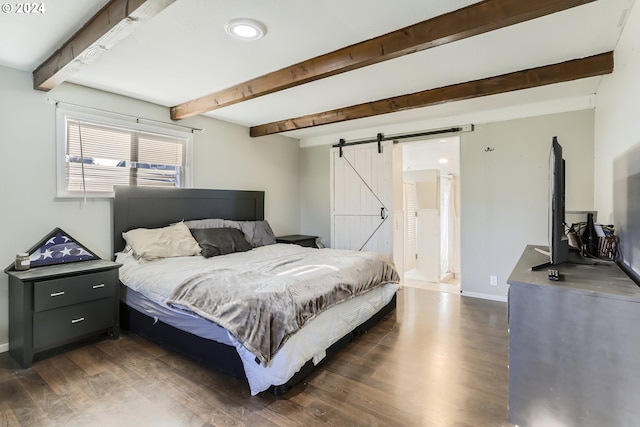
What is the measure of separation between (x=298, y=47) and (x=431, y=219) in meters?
4.15

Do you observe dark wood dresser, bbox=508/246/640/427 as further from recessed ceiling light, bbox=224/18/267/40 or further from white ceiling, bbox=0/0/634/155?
recessed ceiling light, bbox=224/18/267/40

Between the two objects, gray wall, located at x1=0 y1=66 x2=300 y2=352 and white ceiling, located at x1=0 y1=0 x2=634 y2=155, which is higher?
white ceiling, located at x1=0 y1=0 x2=634 y2=155

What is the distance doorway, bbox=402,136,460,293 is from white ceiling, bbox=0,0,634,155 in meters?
2.17

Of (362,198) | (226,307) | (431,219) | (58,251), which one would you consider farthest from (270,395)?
(431,219)

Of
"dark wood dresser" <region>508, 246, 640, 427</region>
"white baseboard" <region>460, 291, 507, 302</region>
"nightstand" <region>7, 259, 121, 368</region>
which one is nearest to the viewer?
"dark wood dresser" <region>508, 246, 640, 427</region>

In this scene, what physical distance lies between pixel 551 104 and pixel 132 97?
4.91 m

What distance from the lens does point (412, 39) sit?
2102 millimetres

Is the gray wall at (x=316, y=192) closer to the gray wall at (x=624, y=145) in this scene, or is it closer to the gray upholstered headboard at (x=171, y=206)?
the gray upholstered headboard at (x=171, y=206)

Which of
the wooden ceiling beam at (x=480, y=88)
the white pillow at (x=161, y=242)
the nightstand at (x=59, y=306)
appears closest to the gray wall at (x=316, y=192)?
the wooden ceiling beam at (x=480, y=88)

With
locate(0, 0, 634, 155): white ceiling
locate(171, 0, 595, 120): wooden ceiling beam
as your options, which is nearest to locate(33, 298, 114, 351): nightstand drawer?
locate(0, 0, 634, 155): white ceiling

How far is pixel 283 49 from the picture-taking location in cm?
244

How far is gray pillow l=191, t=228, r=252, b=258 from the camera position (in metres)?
3.56

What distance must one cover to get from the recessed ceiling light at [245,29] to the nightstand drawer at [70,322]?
257 centimetres

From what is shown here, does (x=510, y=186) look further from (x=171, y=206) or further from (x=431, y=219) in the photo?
(x=171, y=206)
